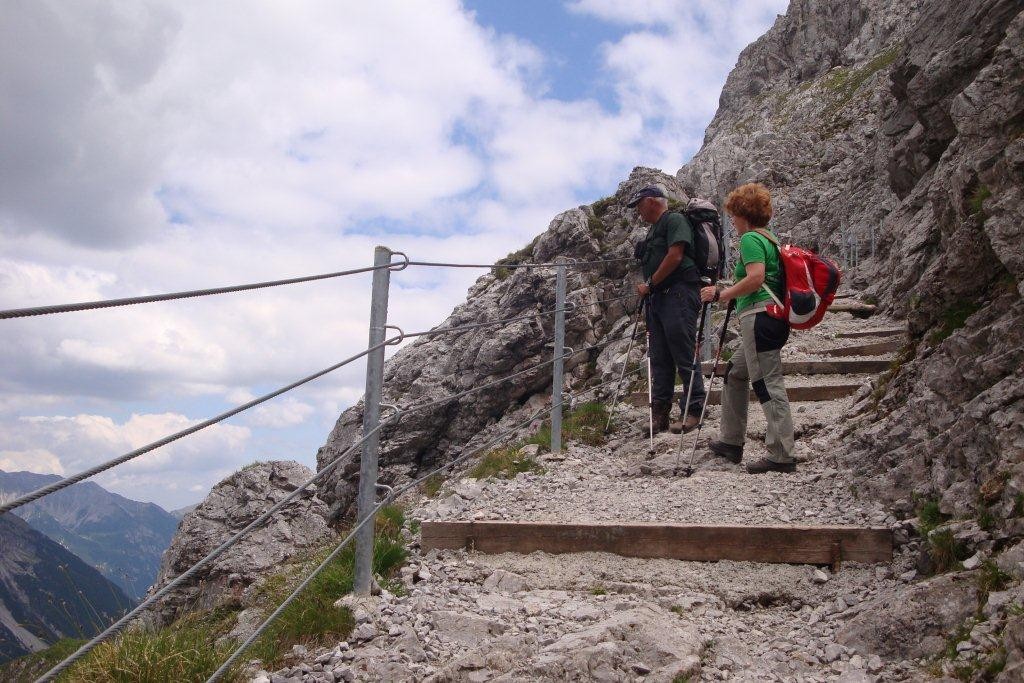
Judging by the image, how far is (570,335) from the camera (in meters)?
16.0

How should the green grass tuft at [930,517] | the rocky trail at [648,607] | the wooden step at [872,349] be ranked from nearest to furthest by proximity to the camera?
the rocky trail at [648,607] → the green grass tuft at [930,517] → the wooden step at [872,349]

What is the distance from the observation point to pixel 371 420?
443cm

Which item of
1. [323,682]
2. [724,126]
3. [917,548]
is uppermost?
[724,126]

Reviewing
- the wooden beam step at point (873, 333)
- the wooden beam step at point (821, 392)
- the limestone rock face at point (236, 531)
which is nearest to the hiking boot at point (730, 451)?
the wooden beam step at point (821, 392)

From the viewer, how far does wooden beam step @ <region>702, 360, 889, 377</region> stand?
30.2 feet

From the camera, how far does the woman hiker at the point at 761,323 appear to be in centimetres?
622

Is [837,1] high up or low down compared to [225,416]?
up

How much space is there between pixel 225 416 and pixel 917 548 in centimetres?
411

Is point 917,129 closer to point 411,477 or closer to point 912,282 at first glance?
point 912,282

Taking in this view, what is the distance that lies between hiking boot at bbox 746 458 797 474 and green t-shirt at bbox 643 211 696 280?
2340 mm

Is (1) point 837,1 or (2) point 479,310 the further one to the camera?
(1) point 837,1

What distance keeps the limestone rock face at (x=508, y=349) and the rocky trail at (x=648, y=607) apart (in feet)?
26.3

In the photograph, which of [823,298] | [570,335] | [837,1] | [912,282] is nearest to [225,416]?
[823,298]

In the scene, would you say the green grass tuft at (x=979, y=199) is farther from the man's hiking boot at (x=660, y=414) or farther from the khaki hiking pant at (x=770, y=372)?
the man's hiking boot at (x=660, y=414)
